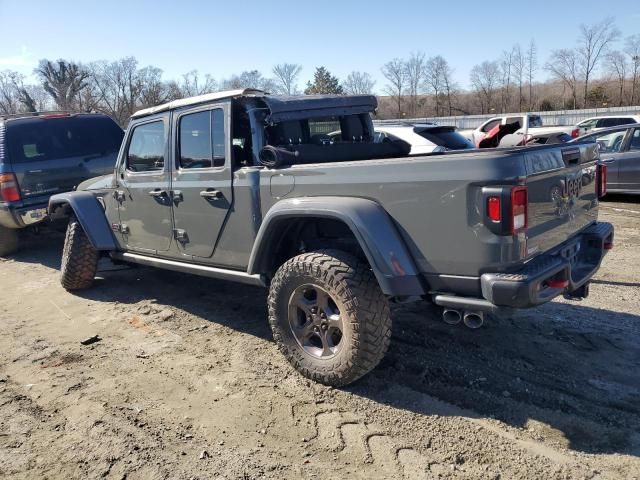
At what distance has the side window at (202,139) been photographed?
428 centimetres

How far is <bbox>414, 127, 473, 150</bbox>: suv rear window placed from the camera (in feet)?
34.1

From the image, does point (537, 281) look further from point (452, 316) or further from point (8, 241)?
point (8, 241)

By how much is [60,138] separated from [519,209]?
734 centimetres

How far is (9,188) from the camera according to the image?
7.48 m

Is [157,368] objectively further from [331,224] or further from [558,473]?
[558,473]

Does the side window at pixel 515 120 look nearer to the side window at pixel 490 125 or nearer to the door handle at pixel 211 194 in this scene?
the side window at pixel 490 125

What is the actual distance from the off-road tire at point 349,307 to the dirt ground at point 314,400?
0.59 ft

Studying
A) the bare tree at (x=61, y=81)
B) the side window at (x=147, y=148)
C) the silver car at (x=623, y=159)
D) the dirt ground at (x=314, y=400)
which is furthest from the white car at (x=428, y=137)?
the bare tree at (x=61, y=81)

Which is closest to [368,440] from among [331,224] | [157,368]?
[331,224]

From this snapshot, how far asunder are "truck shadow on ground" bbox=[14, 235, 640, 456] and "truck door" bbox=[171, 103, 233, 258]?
94 cm

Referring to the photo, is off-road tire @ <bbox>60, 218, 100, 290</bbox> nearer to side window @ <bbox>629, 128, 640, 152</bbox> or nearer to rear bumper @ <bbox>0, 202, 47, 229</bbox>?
rear bumper @ <bbox>0, 202, 47, 229</bbox>

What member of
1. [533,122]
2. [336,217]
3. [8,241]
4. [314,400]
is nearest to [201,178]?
[336,217]

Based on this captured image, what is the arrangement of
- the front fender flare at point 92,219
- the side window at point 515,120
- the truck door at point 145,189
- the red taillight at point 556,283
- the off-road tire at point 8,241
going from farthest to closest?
the side window at point 515,120, the off-road tire at point 8,241, the front fender flare at point 92,219, the truck door at point 145,189, the red taillight at point 556,283

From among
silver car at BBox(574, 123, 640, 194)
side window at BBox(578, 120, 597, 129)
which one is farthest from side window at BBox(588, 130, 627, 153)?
side window at BBox(578, 120, 597, 129)
